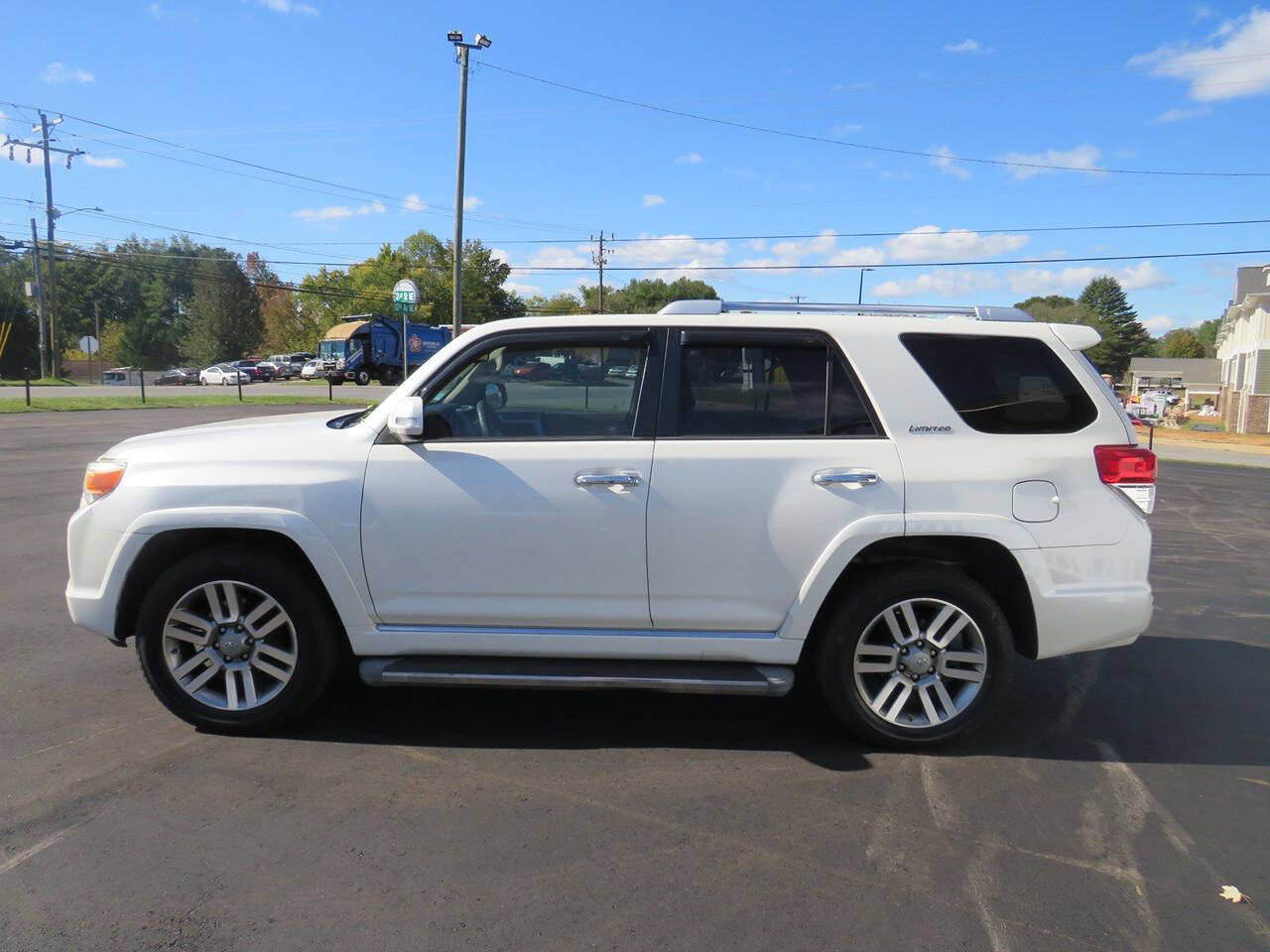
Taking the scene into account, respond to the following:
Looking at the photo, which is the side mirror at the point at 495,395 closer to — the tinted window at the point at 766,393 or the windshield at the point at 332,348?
the tinted window at the point at 766,393

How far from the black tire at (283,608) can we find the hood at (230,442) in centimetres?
44

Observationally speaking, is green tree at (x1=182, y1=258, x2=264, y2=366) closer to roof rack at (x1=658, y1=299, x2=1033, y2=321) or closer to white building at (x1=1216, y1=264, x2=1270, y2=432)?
white building at (x1=1216, y1=264, x2=1270, y2=432)

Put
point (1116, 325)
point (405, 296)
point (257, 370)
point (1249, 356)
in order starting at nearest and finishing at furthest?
1. point (405, 296)
2. point (1249, 356)
3. point (257, 370)
4. point (1116, 325)

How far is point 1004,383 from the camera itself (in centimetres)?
399

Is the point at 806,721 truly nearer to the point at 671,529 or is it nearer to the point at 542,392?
the point at 671,529

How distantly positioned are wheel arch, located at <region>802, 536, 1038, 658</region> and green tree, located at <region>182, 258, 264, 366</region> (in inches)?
3472

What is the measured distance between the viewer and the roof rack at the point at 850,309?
4168 millimetres

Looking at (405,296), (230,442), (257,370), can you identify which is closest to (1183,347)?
(257,370)

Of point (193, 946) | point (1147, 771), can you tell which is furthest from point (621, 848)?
point (1147, 771)

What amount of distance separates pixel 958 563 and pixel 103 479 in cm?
389

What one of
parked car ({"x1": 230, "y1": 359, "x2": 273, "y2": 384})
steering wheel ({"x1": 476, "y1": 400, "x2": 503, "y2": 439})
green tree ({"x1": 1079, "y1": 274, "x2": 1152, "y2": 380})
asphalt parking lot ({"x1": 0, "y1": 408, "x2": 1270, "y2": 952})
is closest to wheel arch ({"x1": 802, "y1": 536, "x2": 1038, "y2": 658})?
asphalt parking lot ({"x1": 0, "y1": 408, "x2": 1270, "y2": 952})

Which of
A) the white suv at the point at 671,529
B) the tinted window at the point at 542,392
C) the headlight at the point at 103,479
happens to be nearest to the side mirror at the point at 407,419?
the white suv at the point at 671,529

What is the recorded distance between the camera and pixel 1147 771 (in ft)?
12.7

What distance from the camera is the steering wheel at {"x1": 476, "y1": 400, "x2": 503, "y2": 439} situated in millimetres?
4023
